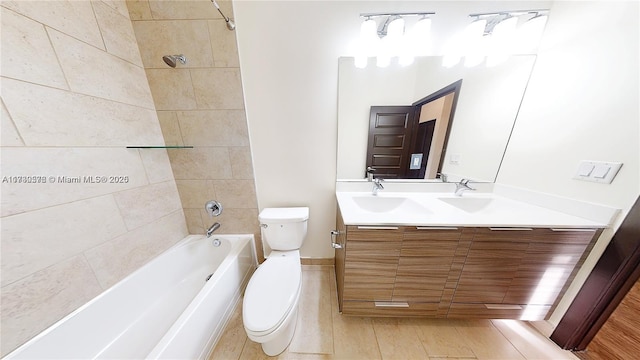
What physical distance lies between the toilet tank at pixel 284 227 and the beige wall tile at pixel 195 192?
51cm

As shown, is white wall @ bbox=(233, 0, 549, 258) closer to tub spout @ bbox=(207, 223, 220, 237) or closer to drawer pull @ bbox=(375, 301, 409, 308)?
tub spout @ bbox=(207, 223, 220, 237)

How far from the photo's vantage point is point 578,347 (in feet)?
3.28

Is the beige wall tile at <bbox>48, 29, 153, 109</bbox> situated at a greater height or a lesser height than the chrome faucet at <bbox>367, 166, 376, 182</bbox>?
greater

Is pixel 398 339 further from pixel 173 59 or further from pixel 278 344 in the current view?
pixel 173 59

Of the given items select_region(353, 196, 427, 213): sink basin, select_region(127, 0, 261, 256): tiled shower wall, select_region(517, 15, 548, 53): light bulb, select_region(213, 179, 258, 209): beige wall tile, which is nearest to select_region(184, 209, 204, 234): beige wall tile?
Result: select_region(127, 0, 261, 256): tiled shower wall

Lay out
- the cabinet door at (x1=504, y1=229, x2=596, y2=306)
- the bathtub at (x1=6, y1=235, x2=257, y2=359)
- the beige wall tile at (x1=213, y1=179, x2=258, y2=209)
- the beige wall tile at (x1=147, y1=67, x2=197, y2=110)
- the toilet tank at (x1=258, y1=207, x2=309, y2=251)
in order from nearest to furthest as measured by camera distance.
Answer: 1. the bathtub at (x1=6, y1=235, x2=257, y2=359)
2. the cabinet door at (x1=504, y1=229, x2=596, y2=306)
3. the beige wall tile at (x1=147, y1=67, x2=197, y2=110)
4. the toilet tank at (x1=258, y1=207, x2=309, y2=251)
5. the beige wall tile at (x1=213, y1=179, x2=258, y2=209)

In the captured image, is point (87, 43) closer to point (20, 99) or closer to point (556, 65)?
point (20, 99)

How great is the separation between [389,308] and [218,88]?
6.31 ft

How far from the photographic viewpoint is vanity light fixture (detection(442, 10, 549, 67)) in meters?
1.10

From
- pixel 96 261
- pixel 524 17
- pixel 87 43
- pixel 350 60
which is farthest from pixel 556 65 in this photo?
pixel 96 261

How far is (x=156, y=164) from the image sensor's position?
50.4 inches

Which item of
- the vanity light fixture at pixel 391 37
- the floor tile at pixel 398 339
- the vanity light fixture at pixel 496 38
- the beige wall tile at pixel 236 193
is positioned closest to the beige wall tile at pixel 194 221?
the beige wall tile at pixel 236 193

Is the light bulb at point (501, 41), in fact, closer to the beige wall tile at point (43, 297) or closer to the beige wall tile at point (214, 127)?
the beige wall tile at point (214, 127)

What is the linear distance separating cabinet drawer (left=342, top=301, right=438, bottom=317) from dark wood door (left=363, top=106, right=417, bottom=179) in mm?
894
